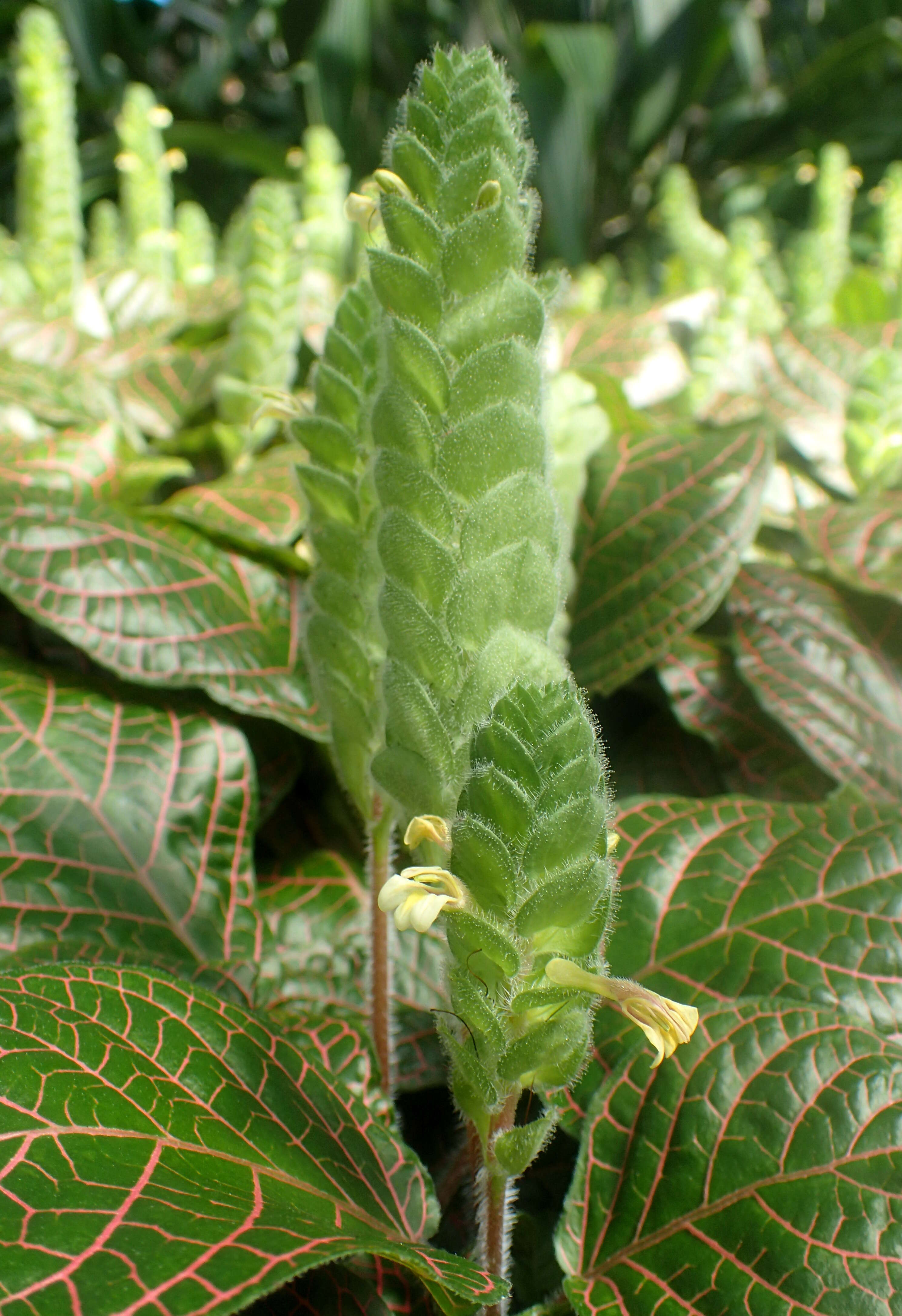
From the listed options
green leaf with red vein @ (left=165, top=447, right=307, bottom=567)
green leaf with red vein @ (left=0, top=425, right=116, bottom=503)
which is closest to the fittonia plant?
green leaf with red vein @ (left=165, top=447, right=307, bottom=567)

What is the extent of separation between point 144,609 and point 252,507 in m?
0.22

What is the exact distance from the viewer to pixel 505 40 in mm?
6398

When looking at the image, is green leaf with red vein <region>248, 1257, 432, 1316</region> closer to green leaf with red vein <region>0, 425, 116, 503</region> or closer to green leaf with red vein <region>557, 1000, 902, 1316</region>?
green leaf with red vein <region>557, 1000, 902, 1316</region>

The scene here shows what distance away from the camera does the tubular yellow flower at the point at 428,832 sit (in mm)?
333

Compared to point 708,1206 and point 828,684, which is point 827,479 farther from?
point 708,1206

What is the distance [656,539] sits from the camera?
787 mm

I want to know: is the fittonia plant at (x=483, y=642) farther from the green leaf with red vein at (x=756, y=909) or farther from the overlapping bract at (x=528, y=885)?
the green leaf with red vein at (x=756, y=909)

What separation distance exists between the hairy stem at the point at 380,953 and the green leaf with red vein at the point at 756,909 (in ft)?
0.34

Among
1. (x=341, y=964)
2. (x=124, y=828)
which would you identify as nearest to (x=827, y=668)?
(x=341, y=964)

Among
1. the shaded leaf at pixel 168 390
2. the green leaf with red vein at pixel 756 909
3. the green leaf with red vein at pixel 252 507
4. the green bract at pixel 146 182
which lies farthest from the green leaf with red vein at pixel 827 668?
the green bract at pixel 146 182

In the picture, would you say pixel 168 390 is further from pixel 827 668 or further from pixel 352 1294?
pixel 352 1294

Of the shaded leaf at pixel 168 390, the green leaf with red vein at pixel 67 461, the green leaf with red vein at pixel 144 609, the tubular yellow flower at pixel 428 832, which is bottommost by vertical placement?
the tubular yellow flower at pixel 428 832

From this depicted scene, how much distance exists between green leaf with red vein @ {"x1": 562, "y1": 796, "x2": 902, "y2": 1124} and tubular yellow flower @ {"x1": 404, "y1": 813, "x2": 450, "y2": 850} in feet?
0.71

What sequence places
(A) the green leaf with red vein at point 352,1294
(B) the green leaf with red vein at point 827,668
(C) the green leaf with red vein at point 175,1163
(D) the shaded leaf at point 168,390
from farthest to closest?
(D) the shaded leaf at point 168,390 → (B) the green leaf with red vein at point 827,668 → (A) the green leaf with red vein at point 352,1294 → (C) the green leaf with red vein at point 175,1163
